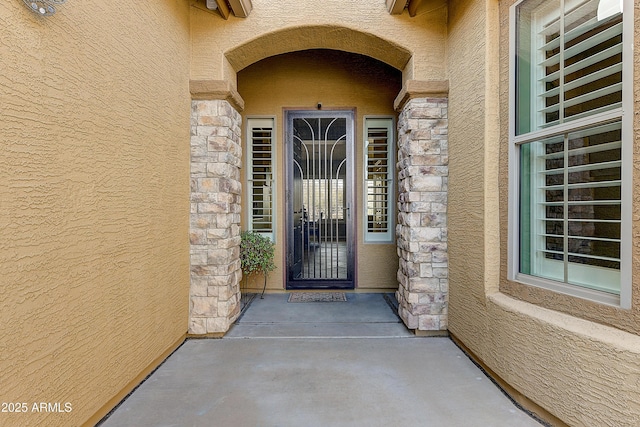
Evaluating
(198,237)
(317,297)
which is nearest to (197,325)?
(198,237)

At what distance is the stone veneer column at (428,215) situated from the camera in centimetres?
288

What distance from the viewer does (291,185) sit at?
4.30m

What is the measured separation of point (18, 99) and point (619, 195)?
2696 millimetres

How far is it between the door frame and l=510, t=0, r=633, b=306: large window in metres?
2.35

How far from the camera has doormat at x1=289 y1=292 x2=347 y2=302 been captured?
4.00 meters

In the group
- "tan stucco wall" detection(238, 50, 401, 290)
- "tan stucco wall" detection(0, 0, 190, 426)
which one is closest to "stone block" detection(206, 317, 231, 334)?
"tan stucco wall" detection(0, 0, 190, 426)

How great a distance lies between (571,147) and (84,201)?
2.64 meters

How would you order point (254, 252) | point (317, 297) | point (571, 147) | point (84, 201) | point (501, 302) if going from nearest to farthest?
point (84, 201), point (571, 147), point (501, 302), point (254, 252), point (317, 297)

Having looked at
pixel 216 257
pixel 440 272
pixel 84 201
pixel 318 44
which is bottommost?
pixel 440 272

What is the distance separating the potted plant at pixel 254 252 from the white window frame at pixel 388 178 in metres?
1.36

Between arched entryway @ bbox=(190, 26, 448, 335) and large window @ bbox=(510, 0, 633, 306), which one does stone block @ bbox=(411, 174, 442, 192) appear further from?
large window @ bbox=(510, 0, 633, 306)

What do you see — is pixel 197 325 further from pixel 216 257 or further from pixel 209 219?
pixel 209 219

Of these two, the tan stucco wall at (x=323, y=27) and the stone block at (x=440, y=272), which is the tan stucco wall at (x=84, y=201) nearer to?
the tan stucco wall at (x=323, y=27)

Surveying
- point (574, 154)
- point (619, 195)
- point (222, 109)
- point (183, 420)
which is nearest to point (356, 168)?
point (222, 109)
